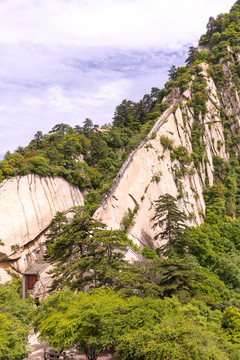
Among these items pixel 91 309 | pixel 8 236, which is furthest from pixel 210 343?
pixel 8 236

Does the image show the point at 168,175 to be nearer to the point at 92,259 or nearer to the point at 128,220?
the point at 128,220

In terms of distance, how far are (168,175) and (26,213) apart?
743 inches

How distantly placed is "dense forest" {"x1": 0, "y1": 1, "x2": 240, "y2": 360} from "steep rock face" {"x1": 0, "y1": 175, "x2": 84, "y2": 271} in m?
1.79

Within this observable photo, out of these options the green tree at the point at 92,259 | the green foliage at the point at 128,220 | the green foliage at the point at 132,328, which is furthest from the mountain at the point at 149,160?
the green foliage at the point at 132,328

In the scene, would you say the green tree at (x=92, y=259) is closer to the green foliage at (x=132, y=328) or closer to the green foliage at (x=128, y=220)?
the green foliage at (x=132, y=328)

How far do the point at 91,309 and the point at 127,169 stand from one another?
71.3 ft

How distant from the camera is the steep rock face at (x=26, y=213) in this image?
32.7 meters

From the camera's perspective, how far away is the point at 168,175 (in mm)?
39438

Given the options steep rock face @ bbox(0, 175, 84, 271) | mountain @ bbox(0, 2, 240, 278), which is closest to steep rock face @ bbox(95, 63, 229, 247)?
mountain @ bbox(0, 2, 240, 278)

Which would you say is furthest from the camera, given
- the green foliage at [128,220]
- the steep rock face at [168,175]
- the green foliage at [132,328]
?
the steep rock face at [168,175]

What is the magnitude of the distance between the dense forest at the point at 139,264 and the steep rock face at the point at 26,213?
1.79m

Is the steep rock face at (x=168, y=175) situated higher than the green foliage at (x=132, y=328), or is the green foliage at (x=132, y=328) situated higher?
the steep rock face at (x=168, y=175)

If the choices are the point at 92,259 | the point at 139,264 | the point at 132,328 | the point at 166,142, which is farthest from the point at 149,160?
the point at 132,328

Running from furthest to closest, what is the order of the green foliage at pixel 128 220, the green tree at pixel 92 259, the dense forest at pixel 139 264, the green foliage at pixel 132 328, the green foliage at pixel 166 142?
the green foliage at pixel 166 142 → the green foliage at pixel 128 220 → the green tree at pixel 92 259 → the dense forest at pixel 139 264 → the green foliage at pixel 132 328
